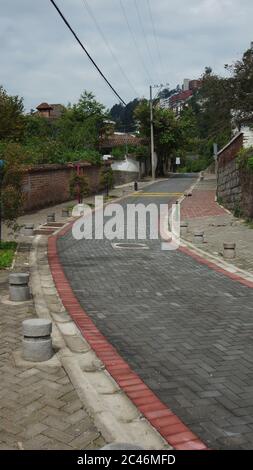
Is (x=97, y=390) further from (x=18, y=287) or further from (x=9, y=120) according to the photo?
(x=9, y=120)

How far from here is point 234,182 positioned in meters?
22.1

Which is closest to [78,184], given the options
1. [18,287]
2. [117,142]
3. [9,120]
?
[9,120]

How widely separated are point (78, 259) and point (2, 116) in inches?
393

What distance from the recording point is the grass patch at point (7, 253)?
415 inches

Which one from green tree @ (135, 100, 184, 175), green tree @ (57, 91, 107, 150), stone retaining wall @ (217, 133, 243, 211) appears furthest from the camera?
green tree @ (135, 100, 184, 175)

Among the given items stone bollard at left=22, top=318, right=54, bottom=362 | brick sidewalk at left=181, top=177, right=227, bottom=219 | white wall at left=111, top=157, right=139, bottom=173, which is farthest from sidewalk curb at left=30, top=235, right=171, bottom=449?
white wall at left=111, top=157, right=139, bottom=173

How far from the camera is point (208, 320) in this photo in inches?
271

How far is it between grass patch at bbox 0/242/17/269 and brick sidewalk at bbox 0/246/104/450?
16.6 ft

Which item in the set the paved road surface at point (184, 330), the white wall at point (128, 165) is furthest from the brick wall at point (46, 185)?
the white wall at point (128, 165)

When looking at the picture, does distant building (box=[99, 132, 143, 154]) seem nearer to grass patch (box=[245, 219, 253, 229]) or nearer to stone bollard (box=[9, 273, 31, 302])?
grass patch (box=[245, 219, 253, 229])

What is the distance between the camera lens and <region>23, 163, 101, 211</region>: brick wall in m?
22.6

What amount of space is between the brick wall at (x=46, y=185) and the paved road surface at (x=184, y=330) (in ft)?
37.6

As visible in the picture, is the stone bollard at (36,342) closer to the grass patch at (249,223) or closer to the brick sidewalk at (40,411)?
the brick sidewalk at (40,411)

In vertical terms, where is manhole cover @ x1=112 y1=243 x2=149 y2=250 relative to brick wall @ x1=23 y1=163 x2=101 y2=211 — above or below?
below
